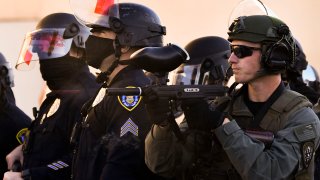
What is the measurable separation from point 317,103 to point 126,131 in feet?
5.48

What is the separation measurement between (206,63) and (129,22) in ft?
3.47

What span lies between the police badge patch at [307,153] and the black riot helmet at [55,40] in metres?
1.74

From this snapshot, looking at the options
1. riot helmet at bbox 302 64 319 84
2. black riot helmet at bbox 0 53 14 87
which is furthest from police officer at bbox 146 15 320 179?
black riot helmet at bbox 0 53 14 87

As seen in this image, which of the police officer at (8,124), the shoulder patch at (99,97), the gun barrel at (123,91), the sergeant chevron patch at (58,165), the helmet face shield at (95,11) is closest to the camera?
the gun barrel at (123,91)

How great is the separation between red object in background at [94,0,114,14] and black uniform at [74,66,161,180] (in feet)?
1.34

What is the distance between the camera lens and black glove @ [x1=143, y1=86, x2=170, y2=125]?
8.64 feet

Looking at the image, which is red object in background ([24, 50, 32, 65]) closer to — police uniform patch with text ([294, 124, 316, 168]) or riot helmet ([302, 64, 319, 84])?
police uniform patch with text ([294, 124, 316, 168])

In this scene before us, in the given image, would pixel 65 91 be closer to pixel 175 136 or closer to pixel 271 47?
pixel 175 136

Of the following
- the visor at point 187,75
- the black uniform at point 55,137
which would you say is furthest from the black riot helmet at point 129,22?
the visor at point 187,75

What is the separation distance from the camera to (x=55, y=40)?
4105mm

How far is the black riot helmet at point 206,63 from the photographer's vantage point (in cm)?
437

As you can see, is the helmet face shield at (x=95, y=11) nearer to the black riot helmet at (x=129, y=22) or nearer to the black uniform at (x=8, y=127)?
the black riot helmet at (x=129, y=22)

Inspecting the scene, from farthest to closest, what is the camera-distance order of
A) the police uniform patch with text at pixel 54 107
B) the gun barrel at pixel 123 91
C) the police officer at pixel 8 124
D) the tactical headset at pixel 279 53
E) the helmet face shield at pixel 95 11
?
1. the police officer at pixel 8 124
2. the police uniform patch with text at pixel 54 107
3. the helmet face shield at pixel 95 11
4. the tactical headset at pixel 279 53
5. the gun barrel at pixel 123 91

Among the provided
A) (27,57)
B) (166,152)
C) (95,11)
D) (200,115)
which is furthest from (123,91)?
(27,57)
